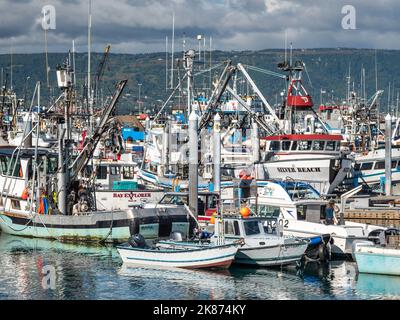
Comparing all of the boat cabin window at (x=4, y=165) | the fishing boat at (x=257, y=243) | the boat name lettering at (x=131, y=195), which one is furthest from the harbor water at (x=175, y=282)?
the boat cabin window at (x=4, y=165)

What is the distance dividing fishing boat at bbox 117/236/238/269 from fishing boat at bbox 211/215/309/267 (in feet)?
2.93

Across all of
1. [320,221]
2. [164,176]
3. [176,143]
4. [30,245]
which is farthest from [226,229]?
[176,143]

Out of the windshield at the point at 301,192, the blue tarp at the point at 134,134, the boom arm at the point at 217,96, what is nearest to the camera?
the windshield at the point at 301,192

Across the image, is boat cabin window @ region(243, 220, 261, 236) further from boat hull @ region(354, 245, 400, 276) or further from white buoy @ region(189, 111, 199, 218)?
white buoy @ region(189, 111, 199, 218)

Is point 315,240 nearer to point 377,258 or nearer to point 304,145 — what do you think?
point 377,258

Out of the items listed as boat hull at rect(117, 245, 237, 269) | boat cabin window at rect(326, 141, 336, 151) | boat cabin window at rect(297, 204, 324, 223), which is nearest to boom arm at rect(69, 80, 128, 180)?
boat hull at rect(117, 245, 237, 269)

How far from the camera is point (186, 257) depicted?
33.2 metres

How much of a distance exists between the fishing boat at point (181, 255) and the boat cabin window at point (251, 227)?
1.22 metres

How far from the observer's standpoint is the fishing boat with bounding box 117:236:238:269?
1293 inches

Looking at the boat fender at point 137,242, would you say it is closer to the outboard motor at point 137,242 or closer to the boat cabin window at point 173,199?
the outboard motor at point 137,242

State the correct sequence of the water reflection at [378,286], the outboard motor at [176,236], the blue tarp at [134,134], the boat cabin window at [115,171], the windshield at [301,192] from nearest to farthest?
the water reflection at [378,286] → the outboard motor at [176,236] → the windshield at [301,192] → the boat cabin window at [115,171] → the blue tarp at [134,134]

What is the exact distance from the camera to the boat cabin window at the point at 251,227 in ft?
111
